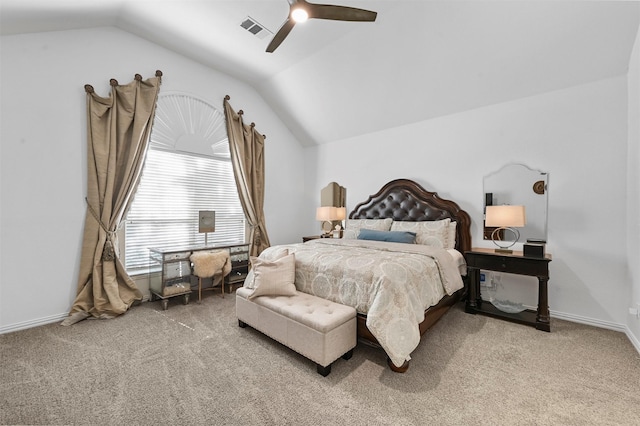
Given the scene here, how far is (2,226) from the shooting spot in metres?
2.65

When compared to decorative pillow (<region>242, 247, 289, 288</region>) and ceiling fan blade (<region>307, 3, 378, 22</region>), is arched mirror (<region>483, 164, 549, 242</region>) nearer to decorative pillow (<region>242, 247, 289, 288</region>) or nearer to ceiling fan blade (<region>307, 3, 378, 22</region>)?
ceiling fan blade (<region>307, 3, 378, 22</region>)

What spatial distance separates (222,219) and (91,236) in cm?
169

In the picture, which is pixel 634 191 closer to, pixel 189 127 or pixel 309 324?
pixel 309 324

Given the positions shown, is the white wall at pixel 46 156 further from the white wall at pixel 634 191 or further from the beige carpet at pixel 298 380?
the white wall at pixel 634 191

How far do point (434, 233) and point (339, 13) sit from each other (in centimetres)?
272

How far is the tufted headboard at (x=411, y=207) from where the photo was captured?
12.3 ft

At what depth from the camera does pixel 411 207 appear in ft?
13.7

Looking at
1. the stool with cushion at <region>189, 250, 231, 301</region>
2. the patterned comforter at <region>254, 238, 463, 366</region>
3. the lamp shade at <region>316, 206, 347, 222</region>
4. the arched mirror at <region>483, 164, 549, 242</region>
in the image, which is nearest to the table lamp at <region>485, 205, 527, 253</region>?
the arched mirror at <region>483, 164, 549, 242</region>

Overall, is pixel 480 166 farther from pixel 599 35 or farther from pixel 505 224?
pixel 599 35

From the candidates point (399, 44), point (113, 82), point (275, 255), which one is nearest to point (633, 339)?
point (275, 255)

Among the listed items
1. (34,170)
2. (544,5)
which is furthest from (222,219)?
(544,5)

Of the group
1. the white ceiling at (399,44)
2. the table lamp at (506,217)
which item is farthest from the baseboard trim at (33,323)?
the table lamp at (506,217)

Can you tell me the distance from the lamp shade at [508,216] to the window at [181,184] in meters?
3.71

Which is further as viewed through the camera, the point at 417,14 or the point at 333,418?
the point at 417,14
